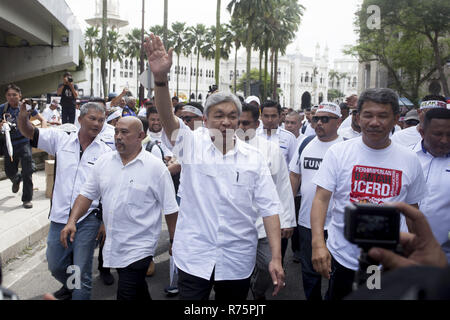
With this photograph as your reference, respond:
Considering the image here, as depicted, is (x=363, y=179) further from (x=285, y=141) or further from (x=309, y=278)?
(x=285, y=141)

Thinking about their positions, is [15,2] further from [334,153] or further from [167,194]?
[334,153]

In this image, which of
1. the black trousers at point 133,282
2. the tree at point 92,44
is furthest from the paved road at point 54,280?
the tree at point 92,44

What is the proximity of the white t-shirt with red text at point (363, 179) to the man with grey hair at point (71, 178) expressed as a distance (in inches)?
84.3

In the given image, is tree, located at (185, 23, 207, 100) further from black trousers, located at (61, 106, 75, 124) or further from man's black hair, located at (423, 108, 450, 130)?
man's black hair, located at (423, 108, 450, 130)

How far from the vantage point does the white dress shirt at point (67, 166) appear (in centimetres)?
430

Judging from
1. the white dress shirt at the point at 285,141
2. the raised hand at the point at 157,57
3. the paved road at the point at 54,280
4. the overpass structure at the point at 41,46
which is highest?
the overpass structure at the point at 41,46

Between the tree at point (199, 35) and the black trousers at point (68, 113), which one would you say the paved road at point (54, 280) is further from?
the tree at point (199, 35)

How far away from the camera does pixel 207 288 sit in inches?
119

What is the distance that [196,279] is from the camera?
9.78ft

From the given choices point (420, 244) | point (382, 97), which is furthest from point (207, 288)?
point (382, 97)

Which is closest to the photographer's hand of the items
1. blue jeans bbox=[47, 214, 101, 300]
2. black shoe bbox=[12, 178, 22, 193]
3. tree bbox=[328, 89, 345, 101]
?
blue jeans bbox=[47, 214, 101, 300]

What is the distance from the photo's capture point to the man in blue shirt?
771 cm

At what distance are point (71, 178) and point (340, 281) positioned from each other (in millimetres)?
2618
